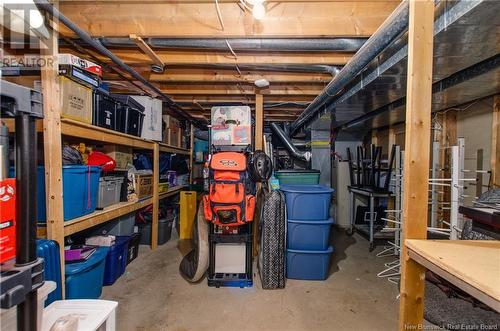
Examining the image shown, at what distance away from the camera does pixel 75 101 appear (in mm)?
1838

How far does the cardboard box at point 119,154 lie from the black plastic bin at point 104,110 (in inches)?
19.5

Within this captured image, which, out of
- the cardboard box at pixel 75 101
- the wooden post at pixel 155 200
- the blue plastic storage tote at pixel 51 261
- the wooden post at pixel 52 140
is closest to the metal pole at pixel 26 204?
the blue plastic storage tote at pixel 51 261

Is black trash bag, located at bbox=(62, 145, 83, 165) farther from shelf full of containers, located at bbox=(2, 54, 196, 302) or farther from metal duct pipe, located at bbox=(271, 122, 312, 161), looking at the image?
metal duct pipe, located at bbox=(271, 122, 312, 161)

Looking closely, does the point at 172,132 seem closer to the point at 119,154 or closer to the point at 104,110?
the point at 119,154

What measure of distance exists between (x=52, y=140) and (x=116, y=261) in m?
1.43

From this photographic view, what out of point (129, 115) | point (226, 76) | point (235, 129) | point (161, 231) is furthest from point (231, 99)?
point (161, 231)

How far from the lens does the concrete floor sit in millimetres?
1812

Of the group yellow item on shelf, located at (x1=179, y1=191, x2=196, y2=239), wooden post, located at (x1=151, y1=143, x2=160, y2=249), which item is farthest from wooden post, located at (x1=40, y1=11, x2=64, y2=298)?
yellow item on shelf, located at (x1=179, y1=191, x2=196, y2=239)

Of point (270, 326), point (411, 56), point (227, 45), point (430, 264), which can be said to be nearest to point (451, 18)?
point (411, 56)

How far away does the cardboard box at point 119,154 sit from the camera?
2768 mm

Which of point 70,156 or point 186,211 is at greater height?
point 70,156

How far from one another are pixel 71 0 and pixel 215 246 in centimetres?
233

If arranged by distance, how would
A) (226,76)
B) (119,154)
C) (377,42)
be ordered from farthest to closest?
1. (119,154)
2. (226,76)
3. (377,42)

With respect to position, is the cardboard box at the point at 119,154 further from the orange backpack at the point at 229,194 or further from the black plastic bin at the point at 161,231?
the orange backpack at the point at 229,194
